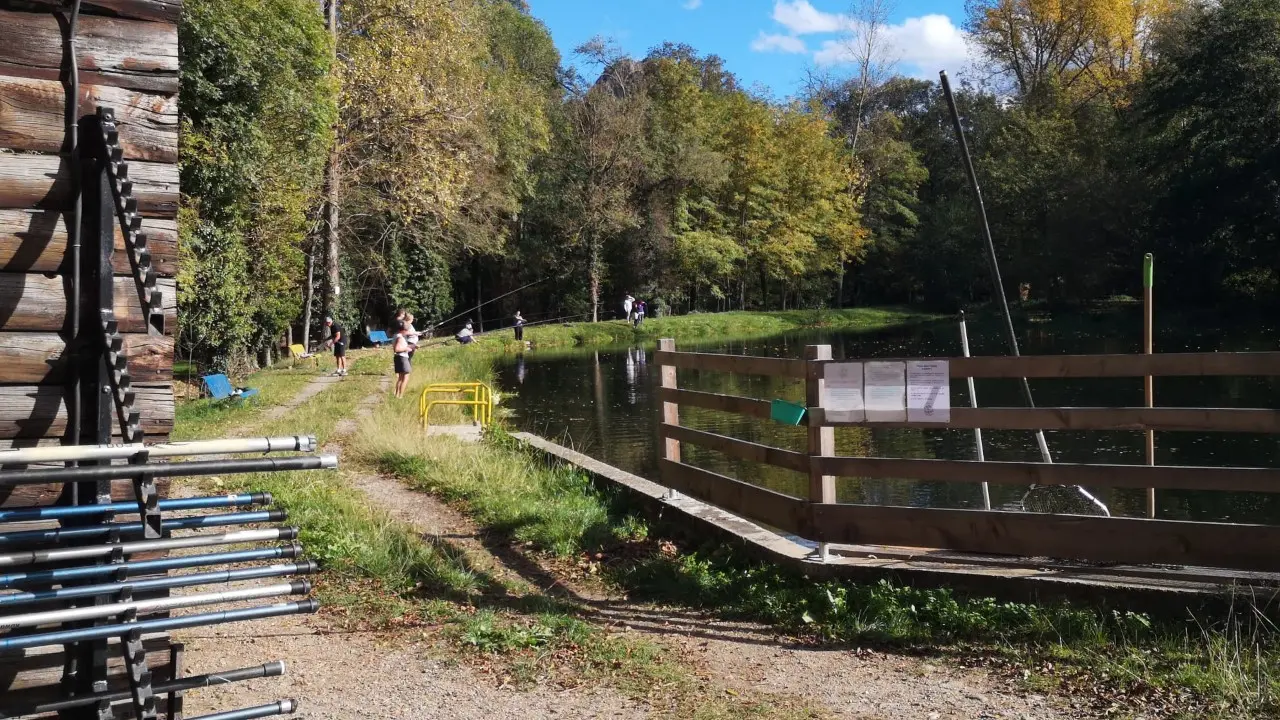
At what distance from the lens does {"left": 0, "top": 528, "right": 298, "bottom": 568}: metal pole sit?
284 centimetres

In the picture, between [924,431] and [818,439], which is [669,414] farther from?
[924,431]

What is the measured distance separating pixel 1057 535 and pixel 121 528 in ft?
15.7

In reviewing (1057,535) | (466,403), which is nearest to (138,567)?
(1057,535)

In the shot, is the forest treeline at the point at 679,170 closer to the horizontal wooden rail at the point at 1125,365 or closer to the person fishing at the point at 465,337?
the person fishing at the point at 465,337

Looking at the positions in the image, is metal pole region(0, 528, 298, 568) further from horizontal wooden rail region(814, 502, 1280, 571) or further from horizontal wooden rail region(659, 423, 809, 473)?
horizontal wooden rail region(814, 502, 1280, 571)

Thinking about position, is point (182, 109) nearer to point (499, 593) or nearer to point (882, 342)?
point (499, 593)

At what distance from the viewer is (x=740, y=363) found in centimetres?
796

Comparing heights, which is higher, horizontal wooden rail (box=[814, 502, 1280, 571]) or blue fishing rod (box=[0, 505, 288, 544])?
blue fishing rod (box=[0, 505, 288, 544])

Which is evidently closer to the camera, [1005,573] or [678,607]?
[1005,573]

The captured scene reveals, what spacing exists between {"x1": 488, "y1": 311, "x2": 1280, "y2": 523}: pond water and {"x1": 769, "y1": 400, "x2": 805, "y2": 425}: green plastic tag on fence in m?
1.75

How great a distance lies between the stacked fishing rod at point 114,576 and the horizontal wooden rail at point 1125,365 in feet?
13.6

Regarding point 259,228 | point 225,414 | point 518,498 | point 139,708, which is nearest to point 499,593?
point 518,498

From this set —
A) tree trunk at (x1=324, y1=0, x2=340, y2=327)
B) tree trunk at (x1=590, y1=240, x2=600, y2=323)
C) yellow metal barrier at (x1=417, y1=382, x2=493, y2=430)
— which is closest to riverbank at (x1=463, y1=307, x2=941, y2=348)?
tree trunk at (x1=590, y1=240, x2=600, y2=323)

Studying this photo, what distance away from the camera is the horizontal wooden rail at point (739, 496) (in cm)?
686
